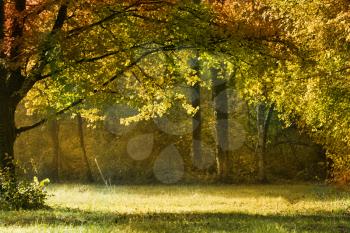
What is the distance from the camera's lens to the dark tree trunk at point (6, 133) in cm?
1938

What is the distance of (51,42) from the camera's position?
16.8m

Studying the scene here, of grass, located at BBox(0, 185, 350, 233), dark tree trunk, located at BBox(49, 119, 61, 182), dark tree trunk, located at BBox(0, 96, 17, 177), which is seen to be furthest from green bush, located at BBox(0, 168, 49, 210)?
dark tree trunk, located at BBox(49, 119, 61, 182)

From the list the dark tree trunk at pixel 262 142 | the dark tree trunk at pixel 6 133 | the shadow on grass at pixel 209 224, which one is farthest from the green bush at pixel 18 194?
the dark tree trunk at pixel 262 142

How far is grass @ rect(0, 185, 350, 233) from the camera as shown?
1280 centimetres

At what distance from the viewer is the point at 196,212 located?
61.6 ft

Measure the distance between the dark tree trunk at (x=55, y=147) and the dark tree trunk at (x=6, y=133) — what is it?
791 inches

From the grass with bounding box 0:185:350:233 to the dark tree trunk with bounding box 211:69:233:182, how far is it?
10.4 feet

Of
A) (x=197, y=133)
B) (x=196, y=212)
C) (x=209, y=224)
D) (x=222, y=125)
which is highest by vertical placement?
(x=222, y=125)

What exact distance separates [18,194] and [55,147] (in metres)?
21.8

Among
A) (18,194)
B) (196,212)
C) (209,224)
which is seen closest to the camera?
(209,224)

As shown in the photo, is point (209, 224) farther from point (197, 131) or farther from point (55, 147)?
point (55, 147)

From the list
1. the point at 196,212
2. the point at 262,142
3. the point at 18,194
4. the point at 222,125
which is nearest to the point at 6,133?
the point at 18,194

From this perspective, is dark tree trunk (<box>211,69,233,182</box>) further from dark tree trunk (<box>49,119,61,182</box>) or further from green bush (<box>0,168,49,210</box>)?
green bush (<box>0,168,49,210</box>)

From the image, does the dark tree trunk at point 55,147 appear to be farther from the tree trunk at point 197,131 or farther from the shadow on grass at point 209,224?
the shadow on grass at point 209,224
